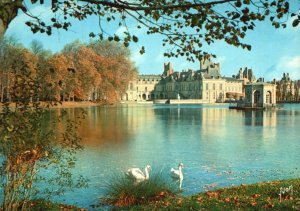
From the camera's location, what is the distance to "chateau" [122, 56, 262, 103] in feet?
492

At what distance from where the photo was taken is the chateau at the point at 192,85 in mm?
150000

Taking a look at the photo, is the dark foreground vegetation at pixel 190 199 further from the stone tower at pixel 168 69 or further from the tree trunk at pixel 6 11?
the stone tower at pixel 168 69

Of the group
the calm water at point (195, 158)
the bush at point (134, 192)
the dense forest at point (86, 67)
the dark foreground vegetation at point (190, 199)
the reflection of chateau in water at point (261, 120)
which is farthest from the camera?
the dense forest at point (86, 67)

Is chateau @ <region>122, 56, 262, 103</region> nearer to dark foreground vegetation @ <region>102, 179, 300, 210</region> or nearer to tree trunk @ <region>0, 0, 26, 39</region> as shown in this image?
dark foreground vegetation @ <region>102, 179, 300, 210</region>

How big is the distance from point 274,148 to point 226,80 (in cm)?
13727

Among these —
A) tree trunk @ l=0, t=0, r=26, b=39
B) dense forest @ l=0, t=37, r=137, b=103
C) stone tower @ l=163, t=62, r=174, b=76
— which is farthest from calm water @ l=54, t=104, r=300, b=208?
stone tower @ l=163, t=62, r=174, b=76

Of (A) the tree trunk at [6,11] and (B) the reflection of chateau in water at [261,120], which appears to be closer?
(A) the tree trunk at [6,11]

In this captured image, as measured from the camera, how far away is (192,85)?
506 feet

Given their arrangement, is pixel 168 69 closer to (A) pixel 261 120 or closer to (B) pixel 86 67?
(B) pixel 86 67

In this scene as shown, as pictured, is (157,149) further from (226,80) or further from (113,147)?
(226,80)

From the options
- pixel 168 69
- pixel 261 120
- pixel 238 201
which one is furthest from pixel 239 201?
pixel 168 69

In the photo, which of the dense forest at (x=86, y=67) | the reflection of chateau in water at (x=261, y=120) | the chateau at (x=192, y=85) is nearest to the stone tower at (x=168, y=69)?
the chateau at (x=192, y=85)

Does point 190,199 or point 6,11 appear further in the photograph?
point 190,199

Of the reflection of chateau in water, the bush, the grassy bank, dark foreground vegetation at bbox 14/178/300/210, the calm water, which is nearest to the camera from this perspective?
the grassy bank
